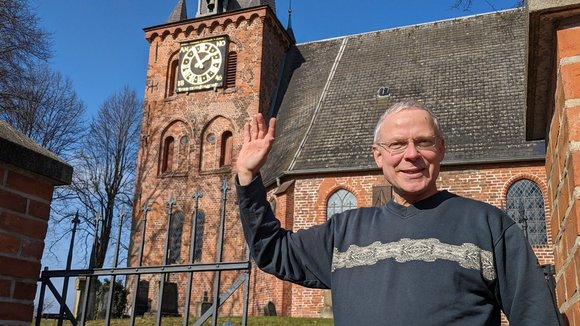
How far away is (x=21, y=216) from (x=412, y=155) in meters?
2.04

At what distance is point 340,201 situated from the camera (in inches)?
618

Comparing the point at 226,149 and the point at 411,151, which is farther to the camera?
the point at 226,149

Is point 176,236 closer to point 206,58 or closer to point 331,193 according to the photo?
point 331,193

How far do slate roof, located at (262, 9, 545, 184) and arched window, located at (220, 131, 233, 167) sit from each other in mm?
1740

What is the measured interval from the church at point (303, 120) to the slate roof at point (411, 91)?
48 millimetres

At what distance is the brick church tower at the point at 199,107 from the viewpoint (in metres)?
19.0

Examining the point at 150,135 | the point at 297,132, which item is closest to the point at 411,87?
the point at 297,132

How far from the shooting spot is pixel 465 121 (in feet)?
51.3

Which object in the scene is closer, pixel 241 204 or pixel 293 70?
pixel 241 204

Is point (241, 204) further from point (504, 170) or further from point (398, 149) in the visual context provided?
point (504, 170)

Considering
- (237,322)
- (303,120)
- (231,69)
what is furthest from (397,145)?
(231,69)

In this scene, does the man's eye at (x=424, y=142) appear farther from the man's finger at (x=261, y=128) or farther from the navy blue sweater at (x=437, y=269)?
the man's finger at (x=261, y=128)

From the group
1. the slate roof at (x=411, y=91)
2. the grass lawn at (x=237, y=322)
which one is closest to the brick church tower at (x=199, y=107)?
the slate roof at (x=411, y=91)

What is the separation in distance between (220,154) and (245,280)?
649 inches
